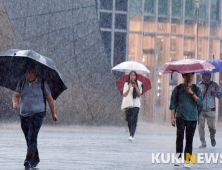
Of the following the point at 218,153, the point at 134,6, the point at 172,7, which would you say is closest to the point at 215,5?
the point at 172,7

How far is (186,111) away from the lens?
1115 cm

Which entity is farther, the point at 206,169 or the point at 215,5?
the point at 215,5

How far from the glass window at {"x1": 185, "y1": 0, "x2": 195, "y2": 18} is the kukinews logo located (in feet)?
→ 65.7

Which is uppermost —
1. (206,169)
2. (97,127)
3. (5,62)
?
(5,62)

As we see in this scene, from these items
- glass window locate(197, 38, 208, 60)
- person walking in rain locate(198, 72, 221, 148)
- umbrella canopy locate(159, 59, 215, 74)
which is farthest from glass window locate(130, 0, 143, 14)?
umbrella canopy locate(159, 59, 215, 74)

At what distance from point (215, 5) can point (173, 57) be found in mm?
3899

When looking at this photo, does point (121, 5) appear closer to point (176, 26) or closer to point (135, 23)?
point (135, 23)

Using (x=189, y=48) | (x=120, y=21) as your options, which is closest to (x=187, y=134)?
(x=120, y=21)

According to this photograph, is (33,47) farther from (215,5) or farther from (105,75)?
(215,5)

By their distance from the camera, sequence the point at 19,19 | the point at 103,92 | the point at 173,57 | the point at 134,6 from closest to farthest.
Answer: the point at 19,19 < the point at 103,92 < the point at 134,6 < the point at 173,57

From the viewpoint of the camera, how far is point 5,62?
33.6 feet

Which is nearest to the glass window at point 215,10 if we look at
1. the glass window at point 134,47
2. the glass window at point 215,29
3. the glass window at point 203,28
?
the glass window at point 215,29

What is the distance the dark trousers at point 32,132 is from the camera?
32.4 ft

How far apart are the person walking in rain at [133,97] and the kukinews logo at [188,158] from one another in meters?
4.41
